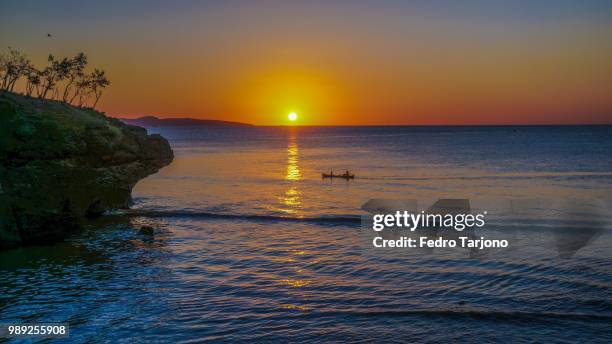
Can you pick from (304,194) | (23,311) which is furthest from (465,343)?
(304,194)

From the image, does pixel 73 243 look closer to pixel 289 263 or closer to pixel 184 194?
pixel 289 263

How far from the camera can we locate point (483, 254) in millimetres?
24750

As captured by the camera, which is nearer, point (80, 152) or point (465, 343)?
point (465, 343)

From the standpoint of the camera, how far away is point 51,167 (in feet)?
96.4

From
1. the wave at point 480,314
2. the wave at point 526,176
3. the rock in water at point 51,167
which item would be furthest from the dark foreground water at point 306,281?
the wave at point 526,176

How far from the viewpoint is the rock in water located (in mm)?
27547

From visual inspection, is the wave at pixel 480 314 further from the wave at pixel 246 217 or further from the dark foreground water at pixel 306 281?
the wave at pixel 246 217

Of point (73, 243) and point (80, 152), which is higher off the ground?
point (80, 152)

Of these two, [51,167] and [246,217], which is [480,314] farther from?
[51,167]

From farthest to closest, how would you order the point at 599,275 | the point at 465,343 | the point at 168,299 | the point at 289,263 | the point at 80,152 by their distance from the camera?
the point at 80,152
the point at 289,263
the point at 599,275
the point at 168,299
the point at 465,343

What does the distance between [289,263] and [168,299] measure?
6.62m

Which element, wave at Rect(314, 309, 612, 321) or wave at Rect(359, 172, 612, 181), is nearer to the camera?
wave at Rect(314, 309, 612, 321)

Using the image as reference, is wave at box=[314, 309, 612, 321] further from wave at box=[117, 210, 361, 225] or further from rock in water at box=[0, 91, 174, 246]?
rock in water at box=[0, 91, 174, 246]

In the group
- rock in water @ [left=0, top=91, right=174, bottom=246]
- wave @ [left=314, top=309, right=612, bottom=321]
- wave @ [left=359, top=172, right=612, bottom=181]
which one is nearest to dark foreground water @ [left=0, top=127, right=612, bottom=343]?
wave @ [left=314, top=309, right=612, bottom=321]
